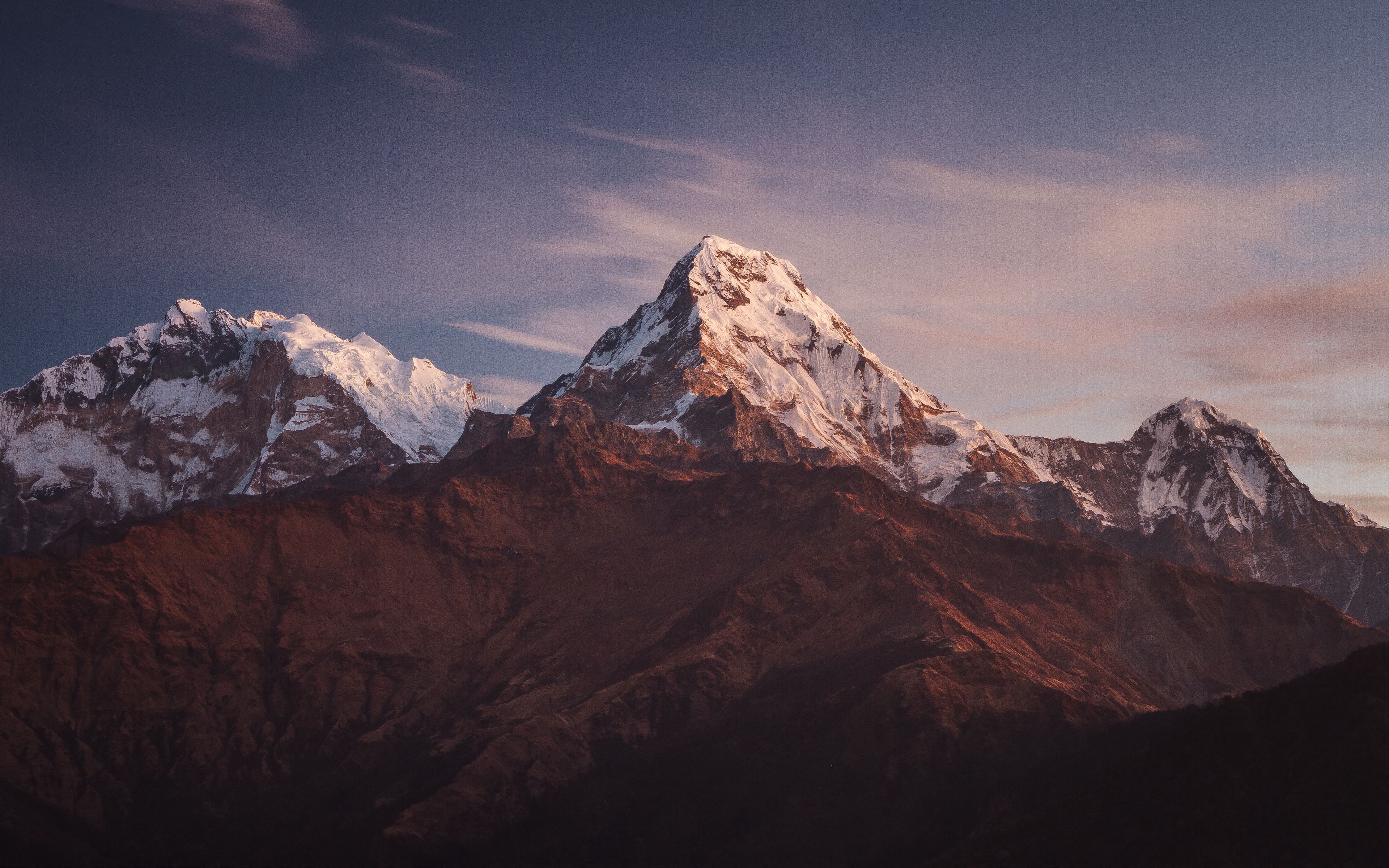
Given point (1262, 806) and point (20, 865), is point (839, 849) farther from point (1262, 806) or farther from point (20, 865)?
point (20, 865)

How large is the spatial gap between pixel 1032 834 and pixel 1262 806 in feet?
79.5

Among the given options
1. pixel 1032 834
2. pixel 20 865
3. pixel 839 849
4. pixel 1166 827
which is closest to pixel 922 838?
pixel 839 849

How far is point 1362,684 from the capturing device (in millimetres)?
162625

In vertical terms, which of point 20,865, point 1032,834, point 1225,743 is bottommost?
point 20,865

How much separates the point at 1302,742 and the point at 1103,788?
21.7 m

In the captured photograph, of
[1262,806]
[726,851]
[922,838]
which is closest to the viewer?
[1262,806]

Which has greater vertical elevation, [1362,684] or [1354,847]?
[1362,684]

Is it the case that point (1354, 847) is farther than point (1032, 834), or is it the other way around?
point (1032, 834)

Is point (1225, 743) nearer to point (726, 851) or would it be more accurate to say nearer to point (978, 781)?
point (978, 781)

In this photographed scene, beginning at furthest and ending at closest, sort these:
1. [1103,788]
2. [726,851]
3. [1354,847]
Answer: [726,851] < [1103,788] < [1354,847]

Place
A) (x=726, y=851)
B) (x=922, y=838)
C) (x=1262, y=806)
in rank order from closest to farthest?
(x=1262, y=806), (x=922, y=838), (x=726, y=851)

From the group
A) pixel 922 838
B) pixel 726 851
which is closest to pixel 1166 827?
pixel 922 838

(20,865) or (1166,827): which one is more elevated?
(1166,827)

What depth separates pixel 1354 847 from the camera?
469 feet
